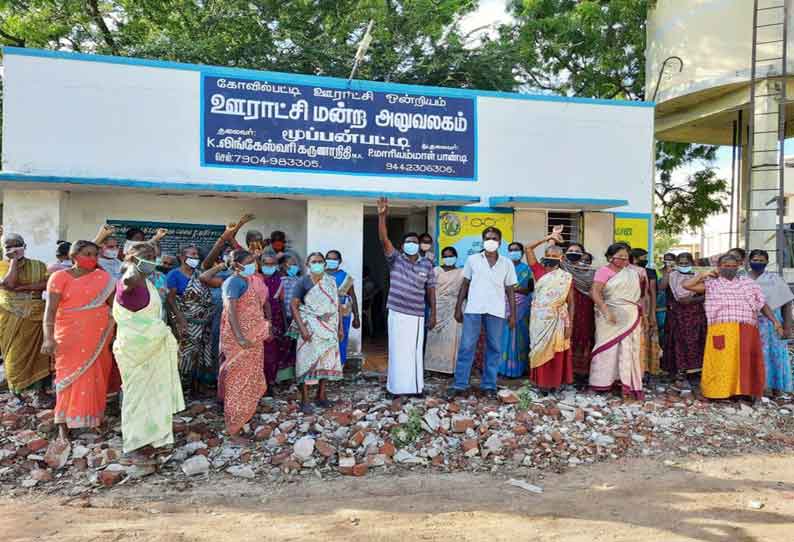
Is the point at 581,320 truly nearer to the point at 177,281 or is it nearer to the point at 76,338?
the point at 177,281

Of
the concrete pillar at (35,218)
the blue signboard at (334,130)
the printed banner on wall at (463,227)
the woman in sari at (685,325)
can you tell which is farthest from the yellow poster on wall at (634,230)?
the concrete pillar at (35,218)

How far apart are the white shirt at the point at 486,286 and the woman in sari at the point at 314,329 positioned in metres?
1.33

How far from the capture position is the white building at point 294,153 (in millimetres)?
7316

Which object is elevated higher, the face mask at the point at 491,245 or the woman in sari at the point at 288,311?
the face mask at the point at 491,245

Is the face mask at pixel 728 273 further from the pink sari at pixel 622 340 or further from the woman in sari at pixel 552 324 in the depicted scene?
the woman in sari at pixel 552 324

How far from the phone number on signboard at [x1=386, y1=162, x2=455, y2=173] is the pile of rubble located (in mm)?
3180

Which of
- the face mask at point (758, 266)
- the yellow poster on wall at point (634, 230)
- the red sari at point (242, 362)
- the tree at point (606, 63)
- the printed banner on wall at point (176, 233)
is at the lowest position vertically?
the red sari at point (242, 362)

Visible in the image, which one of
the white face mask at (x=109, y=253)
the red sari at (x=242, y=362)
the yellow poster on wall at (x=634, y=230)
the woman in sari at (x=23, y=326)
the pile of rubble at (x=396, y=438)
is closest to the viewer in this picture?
the pile of rubble at (x=396, y=438)

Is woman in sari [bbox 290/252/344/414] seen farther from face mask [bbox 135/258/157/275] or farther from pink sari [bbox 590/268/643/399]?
pink sari [bbox 590/268/643/399]

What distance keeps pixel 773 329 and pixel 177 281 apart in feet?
19.7

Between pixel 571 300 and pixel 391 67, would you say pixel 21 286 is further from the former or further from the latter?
pixel 391 67

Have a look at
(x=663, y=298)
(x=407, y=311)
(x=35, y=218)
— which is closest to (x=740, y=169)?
(x=663, y=298)

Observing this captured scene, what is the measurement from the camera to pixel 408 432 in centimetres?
535

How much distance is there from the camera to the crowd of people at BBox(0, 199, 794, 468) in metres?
4.84
